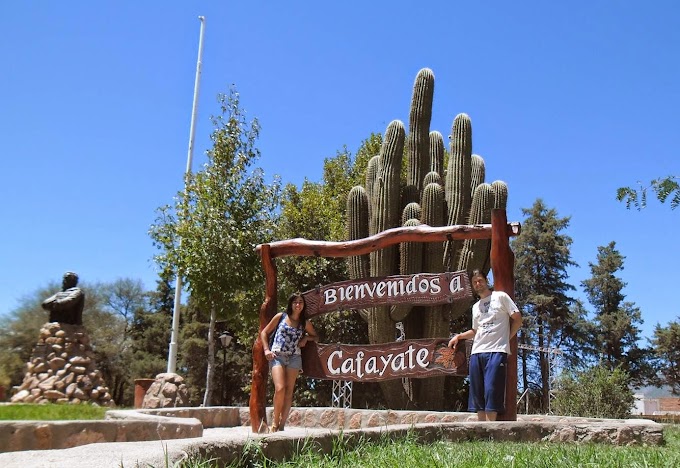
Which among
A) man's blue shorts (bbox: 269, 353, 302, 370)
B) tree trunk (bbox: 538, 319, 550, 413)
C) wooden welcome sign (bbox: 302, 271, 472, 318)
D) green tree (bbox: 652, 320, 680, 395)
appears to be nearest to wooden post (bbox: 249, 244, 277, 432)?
wooden welcome sign (bbox: 302, 271, 472, 318)

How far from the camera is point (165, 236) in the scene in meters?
15.4

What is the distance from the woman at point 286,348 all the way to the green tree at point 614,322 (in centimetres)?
2739

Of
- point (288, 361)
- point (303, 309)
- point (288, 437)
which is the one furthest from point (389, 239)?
point (288, 437)

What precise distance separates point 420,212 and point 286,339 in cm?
996

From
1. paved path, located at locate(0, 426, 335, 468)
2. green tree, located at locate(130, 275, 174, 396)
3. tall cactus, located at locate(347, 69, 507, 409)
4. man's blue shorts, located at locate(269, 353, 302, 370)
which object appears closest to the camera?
paved path, located at locate(0, 426, 335, 468)

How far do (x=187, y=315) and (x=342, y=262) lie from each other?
17.3 m

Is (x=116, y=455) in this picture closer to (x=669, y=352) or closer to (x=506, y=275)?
(x=506, y=275)

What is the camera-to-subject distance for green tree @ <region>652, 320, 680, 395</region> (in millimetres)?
28281

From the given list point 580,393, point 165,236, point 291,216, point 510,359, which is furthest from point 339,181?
point 510,359

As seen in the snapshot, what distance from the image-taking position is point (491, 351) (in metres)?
5.21

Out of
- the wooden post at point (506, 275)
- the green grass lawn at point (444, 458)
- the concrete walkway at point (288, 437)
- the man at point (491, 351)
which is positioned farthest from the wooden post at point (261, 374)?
the green grass lawn at point (444, 458)

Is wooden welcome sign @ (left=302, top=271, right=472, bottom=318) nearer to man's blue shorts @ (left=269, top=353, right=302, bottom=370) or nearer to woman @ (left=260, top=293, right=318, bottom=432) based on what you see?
woman @ (left=260, top=293, right=318, bottom=432)

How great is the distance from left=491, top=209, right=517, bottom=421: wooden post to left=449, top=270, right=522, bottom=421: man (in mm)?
205

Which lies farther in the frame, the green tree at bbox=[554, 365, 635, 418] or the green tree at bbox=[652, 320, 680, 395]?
the green tree at bbox=[652, 320, 680, 395]
